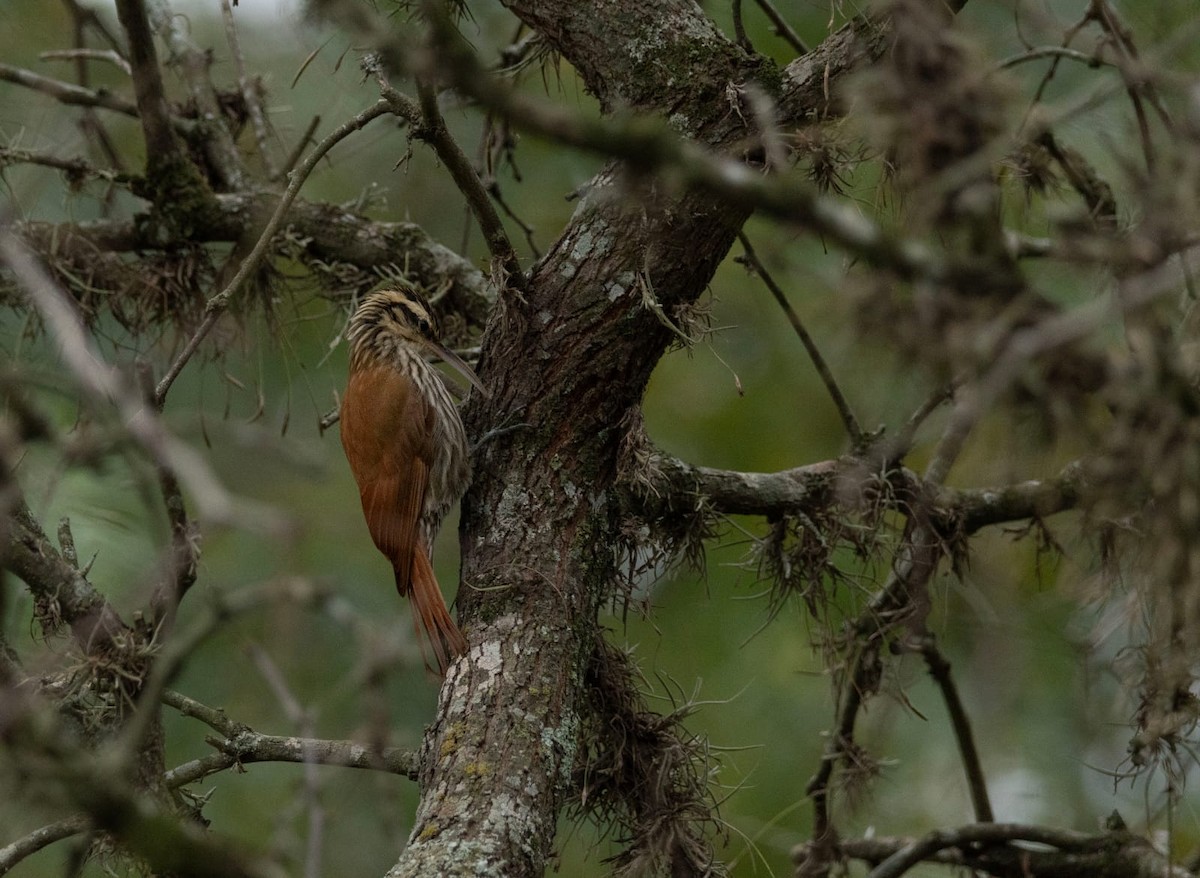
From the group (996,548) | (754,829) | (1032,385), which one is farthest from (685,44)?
(754,829)

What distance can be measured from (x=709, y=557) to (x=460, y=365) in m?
2.64

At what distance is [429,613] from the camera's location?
3383 millimetres

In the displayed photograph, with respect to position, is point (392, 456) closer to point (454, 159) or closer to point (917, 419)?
point (454, 159)

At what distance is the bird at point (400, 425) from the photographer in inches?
150

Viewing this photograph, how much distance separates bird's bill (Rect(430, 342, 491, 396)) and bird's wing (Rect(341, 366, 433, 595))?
0.29m

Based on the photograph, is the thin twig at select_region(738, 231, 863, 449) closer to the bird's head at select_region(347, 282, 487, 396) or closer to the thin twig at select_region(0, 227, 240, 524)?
the bird's head at select_region(347, 282, 487, 396)

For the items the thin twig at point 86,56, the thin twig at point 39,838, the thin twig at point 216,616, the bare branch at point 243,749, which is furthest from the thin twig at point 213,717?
the thin twig at point 86,56

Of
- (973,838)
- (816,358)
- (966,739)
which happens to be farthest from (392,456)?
(973,838)

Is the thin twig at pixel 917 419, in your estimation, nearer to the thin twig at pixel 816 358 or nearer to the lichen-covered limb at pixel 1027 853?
the thin twig at pixel 816 358

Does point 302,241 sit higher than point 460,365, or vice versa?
point 302,241

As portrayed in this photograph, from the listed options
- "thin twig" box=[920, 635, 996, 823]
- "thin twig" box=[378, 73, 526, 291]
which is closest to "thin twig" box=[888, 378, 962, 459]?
"thin twig" box=[920, 635, 996, 823]

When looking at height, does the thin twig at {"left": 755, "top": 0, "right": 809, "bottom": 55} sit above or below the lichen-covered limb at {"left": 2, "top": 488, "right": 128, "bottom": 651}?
above

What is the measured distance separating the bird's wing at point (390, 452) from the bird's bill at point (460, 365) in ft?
0.96

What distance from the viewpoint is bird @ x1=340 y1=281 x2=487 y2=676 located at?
3799 millimetres
